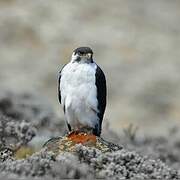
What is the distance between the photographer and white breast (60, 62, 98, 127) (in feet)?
32.0

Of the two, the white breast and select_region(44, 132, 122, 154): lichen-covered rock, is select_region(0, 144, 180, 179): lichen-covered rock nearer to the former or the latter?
select_region(44, 132, 122, 154): lichen-covered rock

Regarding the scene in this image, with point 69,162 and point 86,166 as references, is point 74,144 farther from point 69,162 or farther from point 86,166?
point 69,162

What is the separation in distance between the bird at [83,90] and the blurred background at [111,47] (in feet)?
67.7

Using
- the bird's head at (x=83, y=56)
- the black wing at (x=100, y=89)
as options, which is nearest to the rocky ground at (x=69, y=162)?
the black wing at (x=100, y=89)

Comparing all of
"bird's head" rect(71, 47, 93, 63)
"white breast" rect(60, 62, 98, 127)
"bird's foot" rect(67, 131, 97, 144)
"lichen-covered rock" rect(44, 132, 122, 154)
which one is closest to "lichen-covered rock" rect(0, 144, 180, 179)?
"lichen-covered rock" rect(44, 132, 122, 154)

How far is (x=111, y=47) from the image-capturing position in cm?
4100

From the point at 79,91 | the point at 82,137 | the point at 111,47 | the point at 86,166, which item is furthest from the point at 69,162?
the point at 111,47

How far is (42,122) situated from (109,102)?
16113 mm

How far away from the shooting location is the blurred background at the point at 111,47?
34562 mm

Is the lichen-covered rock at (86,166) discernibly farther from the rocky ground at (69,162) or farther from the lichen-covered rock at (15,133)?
the lichen-covered rock at (15,133)

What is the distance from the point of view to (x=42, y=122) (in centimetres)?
1767

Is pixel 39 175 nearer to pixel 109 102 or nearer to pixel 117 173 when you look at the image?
pixel 117 173

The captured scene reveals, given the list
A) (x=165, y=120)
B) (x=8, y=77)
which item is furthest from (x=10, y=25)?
(x=165, y=120)

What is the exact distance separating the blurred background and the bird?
20642 millimetres
